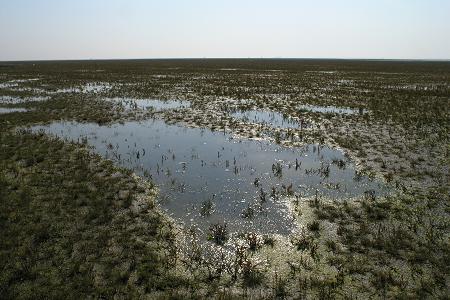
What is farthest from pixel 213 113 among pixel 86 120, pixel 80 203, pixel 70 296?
pixel 70 296

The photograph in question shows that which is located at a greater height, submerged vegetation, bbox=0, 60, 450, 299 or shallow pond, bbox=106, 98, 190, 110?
shallow pond, bbox=106, 98, 190, 110

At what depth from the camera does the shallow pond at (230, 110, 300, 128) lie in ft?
74.0

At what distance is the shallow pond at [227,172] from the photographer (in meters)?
10.2

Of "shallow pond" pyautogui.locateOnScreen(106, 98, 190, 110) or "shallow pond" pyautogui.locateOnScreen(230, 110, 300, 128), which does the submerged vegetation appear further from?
"shallow pond" pyautogui.locateOnScreen(106, 98, 190, 110)

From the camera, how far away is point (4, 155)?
1507 centimetres

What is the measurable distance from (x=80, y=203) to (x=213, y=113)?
16694 millimetres

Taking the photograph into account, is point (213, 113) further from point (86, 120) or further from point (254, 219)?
point (254, 219)

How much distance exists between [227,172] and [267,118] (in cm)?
1170

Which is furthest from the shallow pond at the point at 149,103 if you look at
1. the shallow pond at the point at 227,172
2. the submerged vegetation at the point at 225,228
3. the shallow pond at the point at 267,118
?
the submerged vegetation at the point at 225,228

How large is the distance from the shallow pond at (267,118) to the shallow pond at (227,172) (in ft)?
14.1

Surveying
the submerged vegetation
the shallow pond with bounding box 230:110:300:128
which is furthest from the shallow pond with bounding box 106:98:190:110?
the submerged vegetation

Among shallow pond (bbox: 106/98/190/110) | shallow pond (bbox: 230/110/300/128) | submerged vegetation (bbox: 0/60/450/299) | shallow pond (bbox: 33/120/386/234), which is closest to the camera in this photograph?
submerged vegetation (bbox: 0/60/450/299)

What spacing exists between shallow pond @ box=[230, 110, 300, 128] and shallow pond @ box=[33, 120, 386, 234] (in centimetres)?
431

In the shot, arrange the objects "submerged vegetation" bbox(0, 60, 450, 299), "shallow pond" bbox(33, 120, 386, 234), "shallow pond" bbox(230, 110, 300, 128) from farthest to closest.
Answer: "shallow pond" bbox(230, 110, 300, 128)
"shallow pond" bbox(33, 120, 386, 234)
"submerged vegetation" bbox(0, 60, 450, 299)
